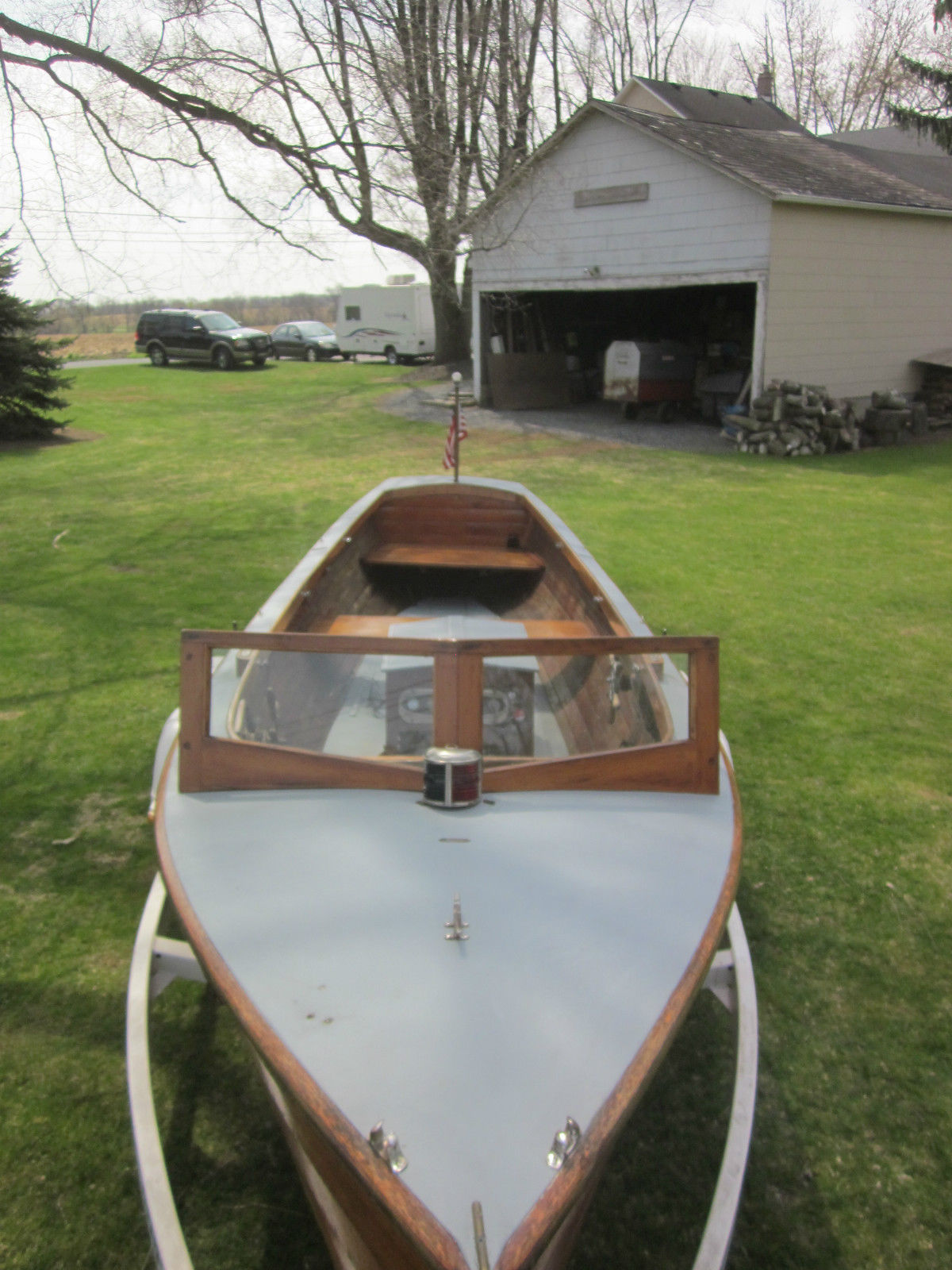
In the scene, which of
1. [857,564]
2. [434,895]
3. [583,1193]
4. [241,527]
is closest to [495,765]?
[434,895]

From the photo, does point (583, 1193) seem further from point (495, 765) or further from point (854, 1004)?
point (854, 1004)

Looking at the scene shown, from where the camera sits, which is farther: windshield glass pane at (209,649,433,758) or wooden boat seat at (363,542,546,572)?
wooden boat seat at (363,542,546,572)

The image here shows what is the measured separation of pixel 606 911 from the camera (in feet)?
8.81

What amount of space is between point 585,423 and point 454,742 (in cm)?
1629

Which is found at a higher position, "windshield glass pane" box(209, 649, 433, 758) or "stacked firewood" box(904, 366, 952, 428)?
Result: "stacked firewood" box(904, 366, 952, 428)

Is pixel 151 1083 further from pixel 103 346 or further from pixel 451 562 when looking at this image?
pixel 103 346

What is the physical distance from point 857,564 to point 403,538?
488cm

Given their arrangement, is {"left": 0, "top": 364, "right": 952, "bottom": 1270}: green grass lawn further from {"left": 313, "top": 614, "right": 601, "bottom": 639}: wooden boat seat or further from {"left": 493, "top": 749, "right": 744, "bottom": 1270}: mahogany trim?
{"left": 313, "top": 614, "right": 601, "bottom": 639}: wooden boat seat

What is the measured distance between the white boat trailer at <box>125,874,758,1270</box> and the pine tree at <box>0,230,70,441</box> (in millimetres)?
15639

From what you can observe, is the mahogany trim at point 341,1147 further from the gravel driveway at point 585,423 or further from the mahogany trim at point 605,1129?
the gravel driveway at point 585,423

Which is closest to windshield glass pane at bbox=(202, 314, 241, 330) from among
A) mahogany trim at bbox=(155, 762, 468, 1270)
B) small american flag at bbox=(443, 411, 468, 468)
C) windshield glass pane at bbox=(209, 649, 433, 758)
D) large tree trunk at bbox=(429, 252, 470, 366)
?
large tree trunk at bbox=(429, 252, 470, 366)

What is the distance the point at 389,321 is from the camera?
1239 inches

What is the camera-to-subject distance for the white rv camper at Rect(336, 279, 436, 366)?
30.4 m

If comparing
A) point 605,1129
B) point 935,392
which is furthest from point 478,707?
point 935,392
